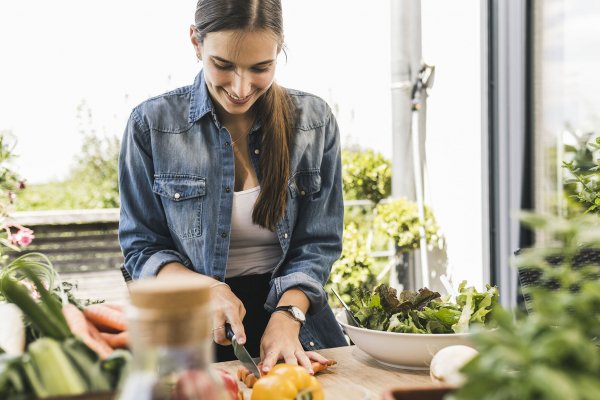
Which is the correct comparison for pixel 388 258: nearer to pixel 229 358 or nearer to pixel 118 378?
pixel 229 358

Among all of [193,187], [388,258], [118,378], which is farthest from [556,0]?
[118,378]

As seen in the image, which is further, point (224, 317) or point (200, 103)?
point (200, 103)

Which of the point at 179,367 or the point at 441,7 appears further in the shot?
the point at 441,7

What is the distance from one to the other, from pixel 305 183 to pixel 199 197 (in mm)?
308

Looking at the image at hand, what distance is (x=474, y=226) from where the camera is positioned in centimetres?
354

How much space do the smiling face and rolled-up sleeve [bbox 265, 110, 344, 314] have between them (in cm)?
35

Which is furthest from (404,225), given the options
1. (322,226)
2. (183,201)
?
(183,201)

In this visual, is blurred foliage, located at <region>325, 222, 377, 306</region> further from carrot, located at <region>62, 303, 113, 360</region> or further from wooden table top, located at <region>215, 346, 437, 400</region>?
carrot, located at <region>62, 303, 113, 360</region>

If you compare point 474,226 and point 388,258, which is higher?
point 474,226

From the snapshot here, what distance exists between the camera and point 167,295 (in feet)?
1.61

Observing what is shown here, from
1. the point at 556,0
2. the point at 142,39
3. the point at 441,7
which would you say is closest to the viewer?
the point at 556,0

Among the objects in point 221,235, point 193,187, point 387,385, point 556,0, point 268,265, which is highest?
point 556,0

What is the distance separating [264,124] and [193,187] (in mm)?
273

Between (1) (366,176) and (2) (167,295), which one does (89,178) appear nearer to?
(1) (366,176)
